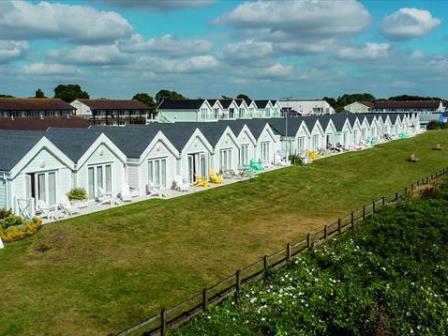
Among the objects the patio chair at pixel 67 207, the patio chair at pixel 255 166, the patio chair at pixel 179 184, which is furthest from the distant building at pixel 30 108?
the patio chair at pixel 67 207

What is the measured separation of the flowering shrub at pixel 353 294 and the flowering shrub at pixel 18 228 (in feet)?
35.5

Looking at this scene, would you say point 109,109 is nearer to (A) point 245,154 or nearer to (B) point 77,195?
(A) point 245,154

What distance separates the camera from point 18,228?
21203 mm

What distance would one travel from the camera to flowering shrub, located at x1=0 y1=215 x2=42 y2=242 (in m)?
20.7

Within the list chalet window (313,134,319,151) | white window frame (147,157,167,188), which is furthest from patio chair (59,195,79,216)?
chalet window (313,134,319,151)

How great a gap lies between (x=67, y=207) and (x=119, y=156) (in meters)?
5.49

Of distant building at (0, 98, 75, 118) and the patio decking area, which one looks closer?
the patio decking area

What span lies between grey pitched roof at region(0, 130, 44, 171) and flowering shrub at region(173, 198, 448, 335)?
14.1m

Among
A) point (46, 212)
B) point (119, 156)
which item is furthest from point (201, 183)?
point (46, 212)

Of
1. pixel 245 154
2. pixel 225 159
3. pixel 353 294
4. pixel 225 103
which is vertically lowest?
pixel 353 294

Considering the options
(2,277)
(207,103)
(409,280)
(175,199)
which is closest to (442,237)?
(409,280)

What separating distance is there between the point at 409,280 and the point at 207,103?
73.6 metres

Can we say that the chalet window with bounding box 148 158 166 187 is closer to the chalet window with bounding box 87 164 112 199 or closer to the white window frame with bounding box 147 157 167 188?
the white window frame with bounding box 147 157 167 188

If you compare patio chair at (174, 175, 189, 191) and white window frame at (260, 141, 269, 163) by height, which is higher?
white window frame at (260, 141, 269, 163)
